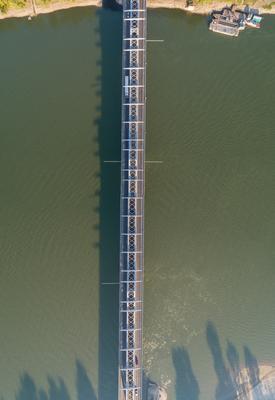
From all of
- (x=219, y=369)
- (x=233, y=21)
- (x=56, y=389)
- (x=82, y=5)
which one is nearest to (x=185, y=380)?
(x=219, y=369)

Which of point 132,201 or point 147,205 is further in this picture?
point 147,205

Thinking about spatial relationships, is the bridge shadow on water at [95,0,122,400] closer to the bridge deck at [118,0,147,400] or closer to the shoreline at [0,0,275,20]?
the bridge deck at [118,0,147,400]

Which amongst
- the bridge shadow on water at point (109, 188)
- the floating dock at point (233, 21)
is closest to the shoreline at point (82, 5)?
the floating dock at point (233, 21)

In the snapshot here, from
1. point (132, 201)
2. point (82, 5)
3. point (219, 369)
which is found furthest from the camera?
point (82, 5)

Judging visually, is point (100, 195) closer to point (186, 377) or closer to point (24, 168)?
point (24, 168)

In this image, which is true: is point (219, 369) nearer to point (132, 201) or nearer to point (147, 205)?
point (147, 205)

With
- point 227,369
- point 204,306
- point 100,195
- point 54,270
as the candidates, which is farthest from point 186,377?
point 100,195

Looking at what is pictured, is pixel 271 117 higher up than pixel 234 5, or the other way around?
pixel 234 5

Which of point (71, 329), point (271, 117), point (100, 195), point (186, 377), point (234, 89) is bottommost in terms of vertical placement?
point (186, 377)
